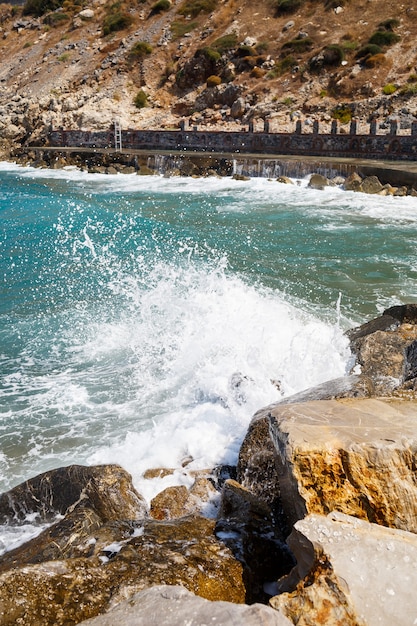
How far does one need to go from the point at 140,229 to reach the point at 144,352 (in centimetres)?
910

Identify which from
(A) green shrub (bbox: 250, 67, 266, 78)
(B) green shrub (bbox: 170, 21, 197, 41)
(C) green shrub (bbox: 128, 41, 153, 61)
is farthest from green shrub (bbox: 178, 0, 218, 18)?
(A) green shrub (bbox: 250, 67, 266, 78)

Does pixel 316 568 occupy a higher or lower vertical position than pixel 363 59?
lower

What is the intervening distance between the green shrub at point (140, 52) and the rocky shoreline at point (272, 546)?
49.5 m

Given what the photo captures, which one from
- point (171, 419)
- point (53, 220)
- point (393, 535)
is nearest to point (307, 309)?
point (171, 419)

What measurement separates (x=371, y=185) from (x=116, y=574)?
2201 cm

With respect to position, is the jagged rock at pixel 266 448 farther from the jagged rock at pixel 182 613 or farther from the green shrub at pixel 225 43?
the green shrub at pixel 225 43

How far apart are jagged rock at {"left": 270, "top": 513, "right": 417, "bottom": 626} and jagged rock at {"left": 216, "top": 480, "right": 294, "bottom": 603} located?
41 cm

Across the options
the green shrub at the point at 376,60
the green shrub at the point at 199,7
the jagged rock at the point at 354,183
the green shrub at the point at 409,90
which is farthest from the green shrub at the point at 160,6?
the jagged rock at the point at 354,183

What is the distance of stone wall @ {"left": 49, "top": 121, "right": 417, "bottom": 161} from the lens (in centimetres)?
2706

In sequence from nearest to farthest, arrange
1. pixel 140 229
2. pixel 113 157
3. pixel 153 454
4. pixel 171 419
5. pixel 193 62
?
1. pixel 153 454
2. pixel 171 419
3. pixel 140 229
4. pixel 113 157
5. pixel 193 62

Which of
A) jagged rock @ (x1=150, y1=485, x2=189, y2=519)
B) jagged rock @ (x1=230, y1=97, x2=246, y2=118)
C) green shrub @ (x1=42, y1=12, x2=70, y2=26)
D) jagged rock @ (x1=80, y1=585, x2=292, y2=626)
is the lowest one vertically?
jagged rock @ (x1=150, y1=485, x2=189, y2=519)

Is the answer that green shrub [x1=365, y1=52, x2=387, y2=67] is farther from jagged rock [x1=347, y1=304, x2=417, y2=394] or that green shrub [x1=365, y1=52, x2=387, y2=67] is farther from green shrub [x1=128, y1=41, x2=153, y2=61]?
jagged rock [x1=347, y1=304, x2=417, y2=394]

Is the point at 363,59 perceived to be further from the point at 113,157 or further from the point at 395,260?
the point at 395,260

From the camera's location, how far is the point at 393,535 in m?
2.78
